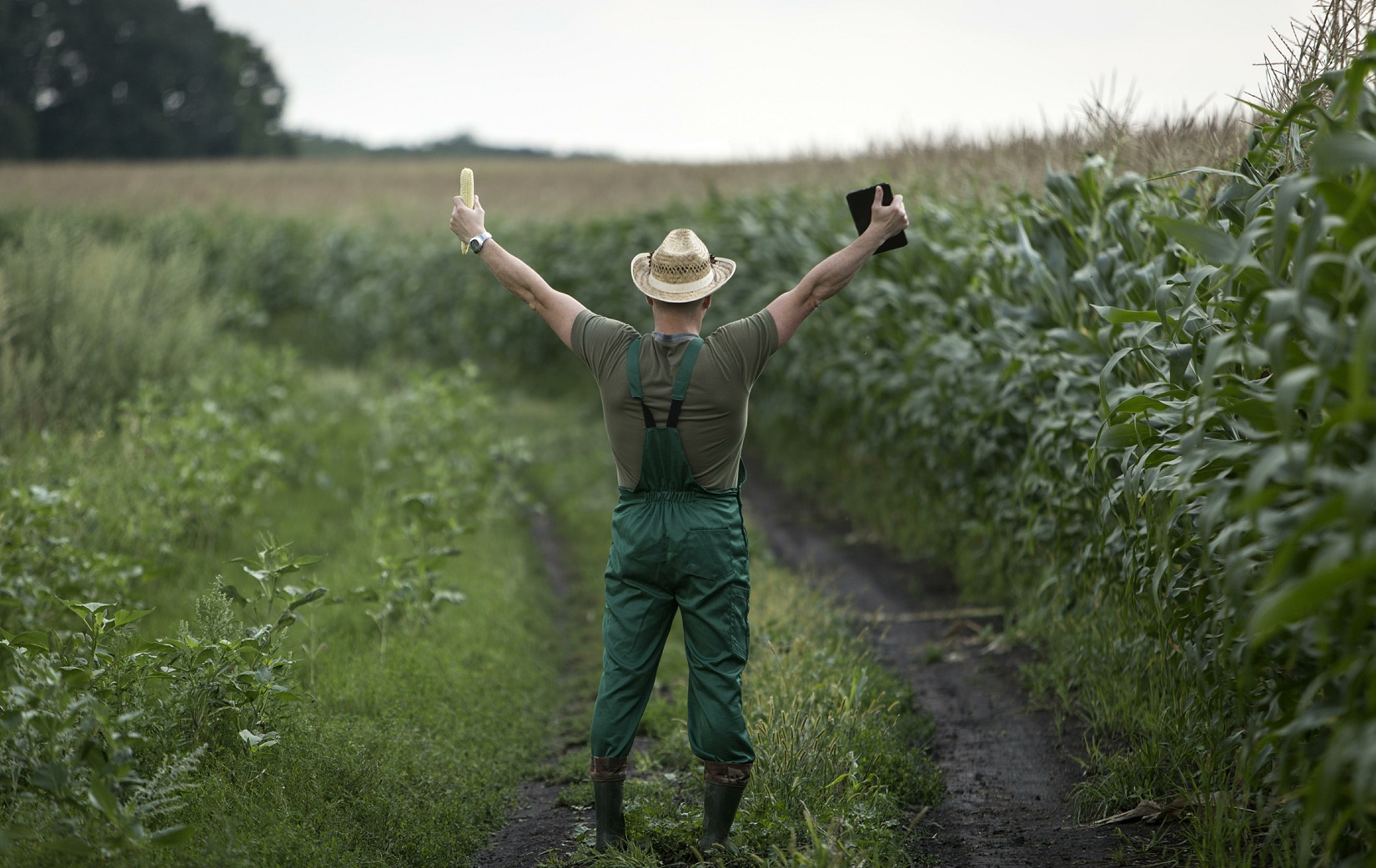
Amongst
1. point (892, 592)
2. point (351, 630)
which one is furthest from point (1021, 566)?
point (351, 630)

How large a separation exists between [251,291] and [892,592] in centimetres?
1694

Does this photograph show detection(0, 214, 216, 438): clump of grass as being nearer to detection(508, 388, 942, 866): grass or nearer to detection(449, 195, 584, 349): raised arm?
detection(508, 388, 942, 866): grass

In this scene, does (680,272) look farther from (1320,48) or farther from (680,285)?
(1320,48)

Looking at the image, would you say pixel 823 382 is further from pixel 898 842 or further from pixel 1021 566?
pixel 898 842

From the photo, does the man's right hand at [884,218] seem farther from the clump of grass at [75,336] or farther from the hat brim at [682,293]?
the clump of grass at [75,336]

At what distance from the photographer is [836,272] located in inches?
146

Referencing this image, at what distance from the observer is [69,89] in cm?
4434

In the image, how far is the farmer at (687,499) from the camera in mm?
3703

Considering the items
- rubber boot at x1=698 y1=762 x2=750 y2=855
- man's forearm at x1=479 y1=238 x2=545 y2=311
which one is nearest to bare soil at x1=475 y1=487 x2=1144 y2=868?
rubber boot at x1=698 y1=762 x2=750 y2=855

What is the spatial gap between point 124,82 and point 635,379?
167 ft

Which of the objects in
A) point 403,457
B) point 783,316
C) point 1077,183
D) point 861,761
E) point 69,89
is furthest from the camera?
point 69,89

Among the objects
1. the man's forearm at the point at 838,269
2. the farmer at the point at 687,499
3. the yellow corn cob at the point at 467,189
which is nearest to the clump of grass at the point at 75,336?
the yellow corn cob at the point at 467,189

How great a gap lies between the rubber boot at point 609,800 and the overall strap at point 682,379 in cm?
128

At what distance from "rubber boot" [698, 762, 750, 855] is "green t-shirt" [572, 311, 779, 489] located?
40.0 inches
